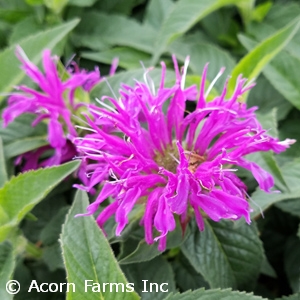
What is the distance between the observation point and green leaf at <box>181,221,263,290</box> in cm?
56

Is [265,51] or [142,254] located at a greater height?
[265,51]

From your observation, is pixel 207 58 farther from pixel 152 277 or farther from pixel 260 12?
pixel 152 277

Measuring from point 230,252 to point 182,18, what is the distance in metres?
0.36

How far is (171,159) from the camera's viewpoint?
541 millimetres

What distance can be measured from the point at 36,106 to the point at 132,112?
193 mm

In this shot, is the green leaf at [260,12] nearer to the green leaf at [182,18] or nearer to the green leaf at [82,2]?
the green leaf at [182,18]

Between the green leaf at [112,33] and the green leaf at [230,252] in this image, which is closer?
the green leaf at [230,252]

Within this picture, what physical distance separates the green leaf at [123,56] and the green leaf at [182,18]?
0.26ft

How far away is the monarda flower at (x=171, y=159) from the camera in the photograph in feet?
1.49

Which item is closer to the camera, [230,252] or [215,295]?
[215,295]

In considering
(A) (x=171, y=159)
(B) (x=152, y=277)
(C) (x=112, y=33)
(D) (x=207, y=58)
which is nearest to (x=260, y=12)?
(D) (x=207, y=58)

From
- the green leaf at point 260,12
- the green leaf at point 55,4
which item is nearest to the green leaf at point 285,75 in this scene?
the green leaf at point 260,12

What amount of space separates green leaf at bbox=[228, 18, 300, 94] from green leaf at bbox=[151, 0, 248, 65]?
118 millimetres

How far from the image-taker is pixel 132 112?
1.76 ft
